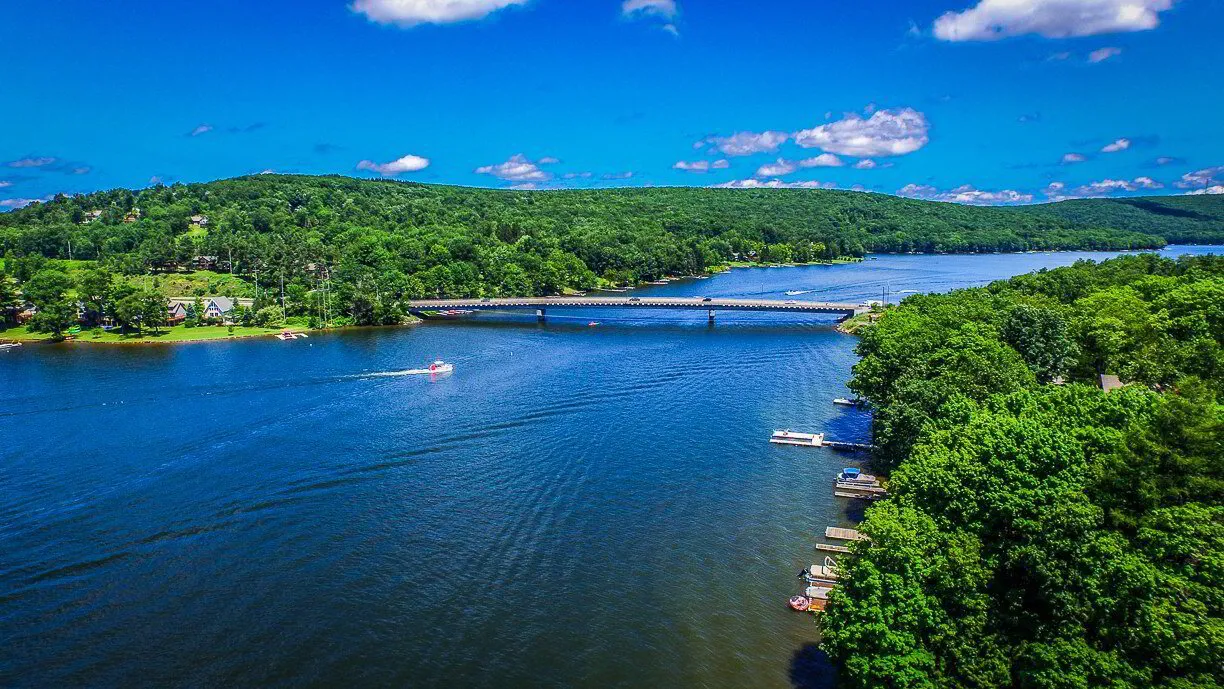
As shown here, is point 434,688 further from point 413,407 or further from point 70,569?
point 413,407

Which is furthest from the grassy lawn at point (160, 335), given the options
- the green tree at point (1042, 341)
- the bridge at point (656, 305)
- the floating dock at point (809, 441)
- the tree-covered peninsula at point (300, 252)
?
the green tree at point (1042, 341)

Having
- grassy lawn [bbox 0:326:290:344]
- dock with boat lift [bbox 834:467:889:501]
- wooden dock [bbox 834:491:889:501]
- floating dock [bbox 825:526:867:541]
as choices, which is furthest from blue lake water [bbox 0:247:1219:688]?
grassy lawn [bbox 0:326:290:344]

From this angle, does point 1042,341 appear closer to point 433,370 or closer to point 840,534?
point 840,534

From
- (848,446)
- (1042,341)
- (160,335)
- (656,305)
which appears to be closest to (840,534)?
(848,446)

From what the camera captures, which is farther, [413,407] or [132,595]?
[413,407]

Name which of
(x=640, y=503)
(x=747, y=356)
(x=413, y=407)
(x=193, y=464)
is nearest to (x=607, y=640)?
(x=640, y=503)

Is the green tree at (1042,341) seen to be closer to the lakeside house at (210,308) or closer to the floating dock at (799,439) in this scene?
the floating dock at (799,439)

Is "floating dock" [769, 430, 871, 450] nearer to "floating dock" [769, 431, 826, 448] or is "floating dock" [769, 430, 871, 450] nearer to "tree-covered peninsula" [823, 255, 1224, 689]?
"floating dock" [769, 431, 826, 448]
